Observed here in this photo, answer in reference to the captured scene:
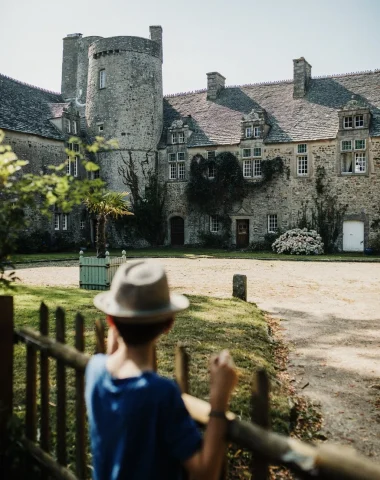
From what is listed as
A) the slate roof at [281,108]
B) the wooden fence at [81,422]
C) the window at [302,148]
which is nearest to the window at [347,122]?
the slate roof at [281,108]

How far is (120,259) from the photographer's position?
47.4 feet

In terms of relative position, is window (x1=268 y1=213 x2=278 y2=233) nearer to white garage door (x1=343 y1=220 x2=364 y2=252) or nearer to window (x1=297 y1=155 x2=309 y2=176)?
window (x1=297 y1=155 x2=309 y2=176)

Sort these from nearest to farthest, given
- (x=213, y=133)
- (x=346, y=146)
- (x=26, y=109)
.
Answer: (x=346, y=146)
(x=26, y=109)
(x=213, y=133)

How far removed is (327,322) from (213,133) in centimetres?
2593

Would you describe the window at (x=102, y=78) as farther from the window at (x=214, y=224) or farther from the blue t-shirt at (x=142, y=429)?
the blue t-shirt at (x=142, y=429)

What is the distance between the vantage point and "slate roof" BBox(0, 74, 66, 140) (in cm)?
2950

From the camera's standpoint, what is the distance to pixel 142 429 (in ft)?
6.17

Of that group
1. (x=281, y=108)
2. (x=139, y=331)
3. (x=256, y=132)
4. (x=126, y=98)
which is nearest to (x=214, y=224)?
(x=256, y=132)

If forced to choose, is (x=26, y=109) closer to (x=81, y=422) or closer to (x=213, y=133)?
(x=213, y=133)

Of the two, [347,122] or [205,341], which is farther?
[347,122]

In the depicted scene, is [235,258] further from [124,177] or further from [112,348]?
[112,348]

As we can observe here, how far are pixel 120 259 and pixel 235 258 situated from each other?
38.1 feet

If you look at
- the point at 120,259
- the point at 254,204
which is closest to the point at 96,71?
the point at 254,204

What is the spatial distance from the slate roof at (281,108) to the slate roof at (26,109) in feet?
26.2
